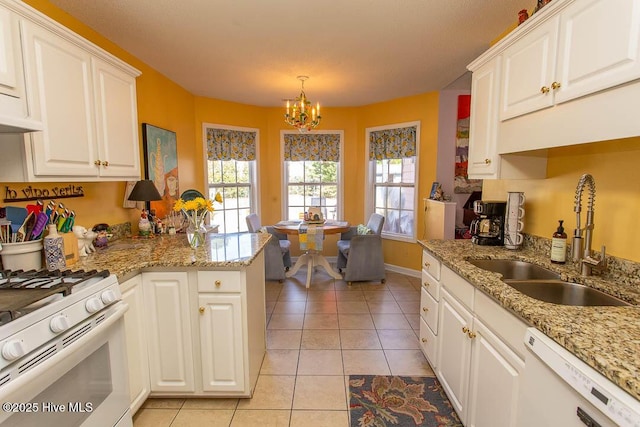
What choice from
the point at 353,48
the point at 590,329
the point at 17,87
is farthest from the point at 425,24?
the point at 17,87

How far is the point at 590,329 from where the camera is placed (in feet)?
3.35

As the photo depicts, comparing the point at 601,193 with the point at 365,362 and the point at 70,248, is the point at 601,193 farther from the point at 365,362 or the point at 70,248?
the point at 70,248

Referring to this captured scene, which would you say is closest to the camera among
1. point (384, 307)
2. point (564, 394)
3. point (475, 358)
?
point (564, 394)

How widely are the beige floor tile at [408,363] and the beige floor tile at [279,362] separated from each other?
741mm

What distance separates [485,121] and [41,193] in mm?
2838

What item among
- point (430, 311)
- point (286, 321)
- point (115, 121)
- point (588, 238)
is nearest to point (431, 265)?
point (430, 311)

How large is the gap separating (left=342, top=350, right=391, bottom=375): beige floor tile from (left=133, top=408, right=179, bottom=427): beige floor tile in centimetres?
117

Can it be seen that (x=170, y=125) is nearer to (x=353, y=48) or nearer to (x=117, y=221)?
(x=117, y=221)

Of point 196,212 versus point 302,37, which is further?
point 302,37

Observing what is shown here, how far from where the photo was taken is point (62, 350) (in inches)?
43.9

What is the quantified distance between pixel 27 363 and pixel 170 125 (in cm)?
310

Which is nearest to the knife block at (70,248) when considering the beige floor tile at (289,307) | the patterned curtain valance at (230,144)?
the beige floor tile at (289,307)

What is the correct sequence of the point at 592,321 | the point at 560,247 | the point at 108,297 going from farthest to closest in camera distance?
the point at 560,247 → the point at 108,297 → the point at 592,321

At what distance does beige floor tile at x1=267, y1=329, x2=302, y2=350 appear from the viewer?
8.87 ft
